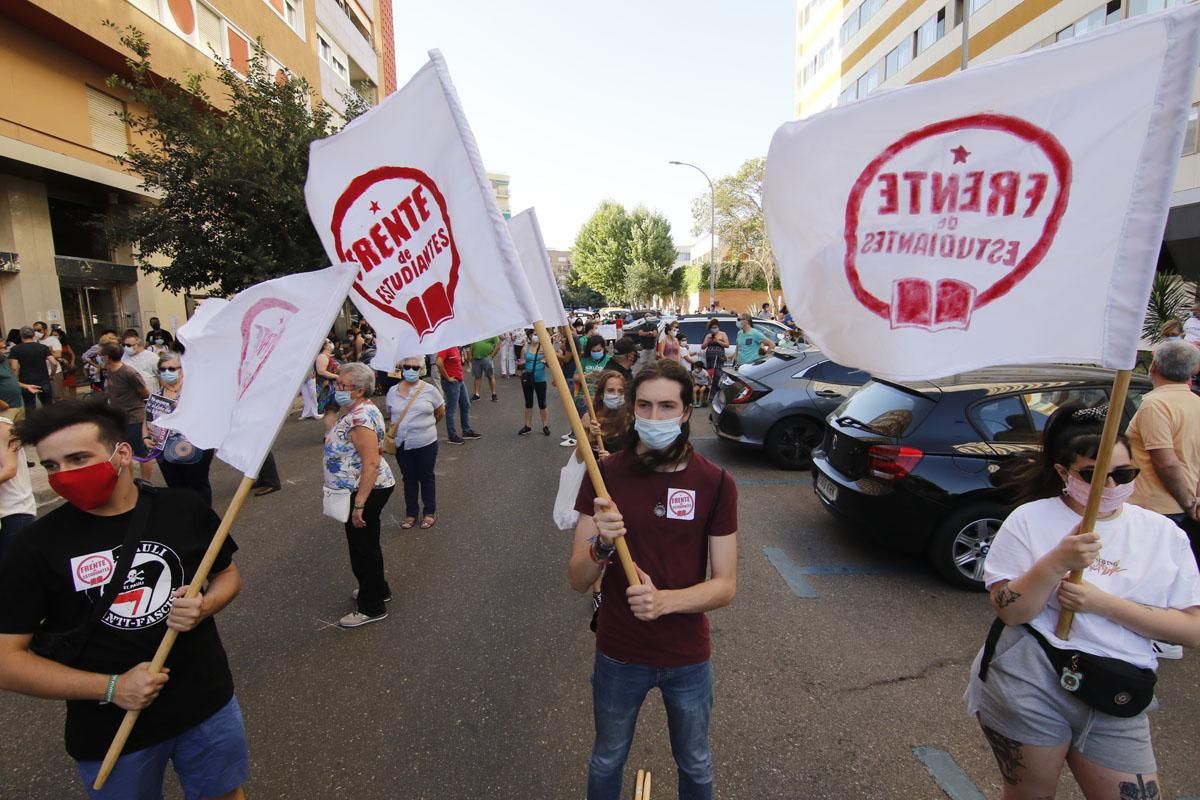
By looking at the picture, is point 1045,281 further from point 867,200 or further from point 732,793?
point 732,793

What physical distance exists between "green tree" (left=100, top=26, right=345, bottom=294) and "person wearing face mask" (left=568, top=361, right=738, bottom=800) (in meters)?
13.2

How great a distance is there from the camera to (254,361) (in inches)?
89.7

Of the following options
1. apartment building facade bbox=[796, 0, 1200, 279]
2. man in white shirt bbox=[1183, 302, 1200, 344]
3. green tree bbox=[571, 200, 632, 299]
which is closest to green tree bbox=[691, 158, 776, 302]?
apartment building facade bbox=[796, 0, 1200, 279]

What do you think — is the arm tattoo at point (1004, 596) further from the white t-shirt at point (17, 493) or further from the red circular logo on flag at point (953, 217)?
the white t-shirt at point (17, 493)

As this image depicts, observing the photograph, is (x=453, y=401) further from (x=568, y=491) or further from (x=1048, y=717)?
(x=1048, y=717)

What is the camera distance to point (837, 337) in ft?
6.73

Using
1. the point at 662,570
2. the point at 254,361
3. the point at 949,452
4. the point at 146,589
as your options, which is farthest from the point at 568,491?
the point at 949,452

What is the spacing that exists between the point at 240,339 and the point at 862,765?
10.6 ft

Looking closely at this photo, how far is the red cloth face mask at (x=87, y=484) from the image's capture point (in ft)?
6.04

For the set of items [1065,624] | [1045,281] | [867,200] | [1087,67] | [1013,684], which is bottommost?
[1013,684]

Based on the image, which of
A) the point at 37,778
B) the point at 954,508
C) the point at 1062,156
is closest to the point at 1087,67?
the point at 1062,156

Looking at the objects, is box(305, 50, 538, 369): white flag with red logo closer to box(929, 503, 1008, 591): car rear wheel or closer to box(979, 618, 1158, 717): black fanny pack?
box(979, 618, 1158, 717): black fanny pack

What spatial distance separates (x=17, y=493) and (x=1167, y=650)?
560 centimetres

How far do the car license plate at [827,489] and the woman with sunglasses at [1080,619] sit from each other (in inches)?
124
